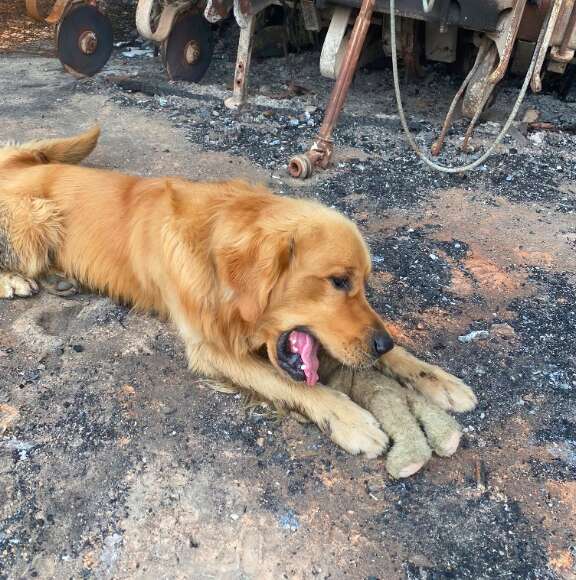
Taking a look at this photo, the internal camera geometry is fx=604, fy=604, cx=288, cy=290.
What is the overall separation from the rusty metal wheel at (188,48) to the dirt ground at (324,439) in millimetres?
2205

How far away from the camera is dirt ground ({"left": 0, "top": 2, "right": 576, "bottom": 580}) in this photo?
8.04 ft

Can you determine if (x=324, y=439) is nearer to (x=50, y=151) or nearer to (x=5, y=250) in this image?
(x=5, y=250)

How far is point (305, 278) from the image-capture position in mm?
2836

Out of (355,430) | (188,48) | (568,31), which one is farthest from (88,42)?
(355,430)

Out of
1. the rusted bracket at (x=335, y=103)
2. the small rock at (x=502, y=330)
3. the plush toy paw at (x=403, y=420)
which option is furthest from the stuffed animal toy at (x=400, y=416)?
the rusted bracket at (x=335, y=103)

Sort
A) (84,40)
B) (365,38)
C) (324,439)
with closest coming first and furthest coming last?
(324,439), (365,38), (84,40)

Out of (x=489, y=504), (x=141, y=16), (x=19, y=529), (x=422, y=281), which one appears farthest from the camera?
(x=141, y=16)

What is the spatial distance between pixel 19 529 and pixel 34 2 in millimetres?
7198

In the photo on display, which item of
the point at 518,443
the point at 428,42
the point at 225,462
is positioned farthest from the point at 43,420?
the point at 428,42

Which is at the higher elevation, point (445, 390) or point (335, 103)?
point (335, 103)

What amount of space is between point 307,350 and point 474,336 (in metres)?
1.26

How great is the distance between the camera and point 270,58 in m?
8.40

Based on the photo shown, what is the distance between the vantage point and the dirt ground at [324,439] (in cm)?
245

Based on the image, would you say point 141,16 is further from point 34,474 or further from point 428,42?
point 34,474
